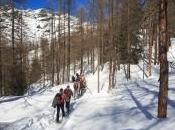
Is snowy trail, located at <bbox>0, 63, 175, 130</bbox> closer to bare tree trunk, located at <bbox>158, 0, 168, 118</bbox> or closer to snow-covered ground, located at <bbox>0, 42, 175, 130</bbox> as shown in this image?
snow-covered ground, located at <bbox>0, 42, 175, 130</bbox>

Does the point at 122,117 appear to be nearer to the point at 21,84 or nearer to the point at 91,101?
the point at 91,101

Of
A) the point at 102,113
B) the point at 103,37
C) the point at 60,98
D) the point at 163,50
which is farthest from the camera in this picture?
the point at 103,37

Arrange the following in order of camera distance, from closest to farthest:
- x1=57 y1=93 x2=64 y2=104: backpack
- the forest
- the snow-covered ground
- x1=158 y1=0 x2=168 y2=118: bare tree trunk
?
1. x1=158 y1=0 x2=168 y2=118: bare tree trunk
2. the snow-covered ground
3. x1=57 y1=93 x2=64 y2=104: backpack
4. the forest

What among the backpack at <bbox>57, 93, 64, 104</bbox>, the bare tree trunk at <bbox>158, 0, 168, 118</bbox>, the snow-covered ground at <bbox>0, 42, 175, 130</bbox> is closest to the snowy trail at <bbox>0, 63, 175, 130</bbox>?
the snow-covered ground at <bbox>0, 42, 175, 130</bbox>

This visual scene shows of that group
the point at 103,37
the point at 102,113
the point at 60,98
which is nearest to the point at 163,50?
the point at 102,113

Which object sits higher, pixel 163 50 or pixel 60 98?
pixel 163 50

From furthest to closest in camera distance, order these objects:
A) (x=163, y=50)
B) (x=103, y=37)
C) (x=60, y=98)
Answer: (x=103, y=37), (x=60, y=98), (x=163, y=50)

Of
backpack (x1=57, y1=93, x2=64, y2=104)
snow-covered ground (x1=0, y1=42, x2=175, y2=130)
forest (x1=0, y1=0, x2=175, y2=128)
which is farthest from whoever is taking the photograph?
forest (x1=0, y1=0, x2=175, y2=128)

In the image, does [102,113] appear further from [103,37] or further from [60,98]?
[103,37]

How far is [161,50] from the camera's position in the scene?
18.0 m

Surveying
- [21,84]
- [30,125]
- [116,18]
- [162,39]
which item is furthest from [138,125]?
[21,84]

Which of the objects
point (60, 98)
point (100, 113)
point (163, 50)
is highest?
point (163, 50)

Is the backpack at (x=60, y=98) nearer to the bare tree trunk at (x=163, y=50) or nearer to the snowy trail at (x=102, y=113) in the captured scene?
the snowy trail at (x=102, y=113)

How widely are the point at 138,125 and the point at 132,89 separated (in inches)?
527
